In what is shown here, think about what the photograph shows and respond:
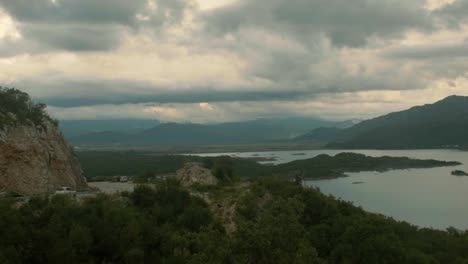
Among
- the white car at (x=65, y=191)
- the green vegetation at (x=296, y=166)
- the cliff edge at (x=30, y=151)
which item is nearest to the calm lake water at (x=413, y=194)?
the green vegetation at (x=296, y=166)

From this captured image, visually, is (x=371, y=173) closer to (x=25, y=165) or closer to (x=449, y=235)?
(x=449, y=235)

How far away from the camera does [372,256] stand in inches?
992

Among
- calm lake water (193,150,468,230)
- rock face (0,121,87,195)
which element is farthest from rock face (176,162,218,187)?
calm lake water (193,150,468,230)

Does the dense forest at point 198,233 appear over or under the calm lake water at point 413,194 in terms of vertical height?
over

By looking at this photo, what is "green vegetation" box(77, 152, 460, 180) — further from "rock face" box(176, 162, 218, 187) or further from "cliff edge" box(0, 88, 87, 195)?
"cliff edge" box(0, 88, 87, 195)

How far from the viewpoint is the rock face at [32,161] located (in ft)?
Answer: 94.6

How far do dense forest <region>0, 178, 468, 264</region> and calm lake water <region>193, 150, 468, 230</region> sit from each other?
78.5 feet

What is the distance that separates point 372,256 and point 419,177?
74.9 metres

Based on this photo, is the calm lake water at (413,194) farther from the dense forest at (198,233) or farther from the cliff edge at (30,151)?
the cliff edge at (30,151)

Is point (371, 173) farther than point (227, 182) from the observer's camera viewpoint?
Yes

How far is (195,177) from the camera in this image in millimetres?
34656

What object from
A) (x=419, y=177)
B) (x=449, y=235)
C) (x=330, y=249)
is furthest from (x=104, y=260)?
(x=419, y=177)

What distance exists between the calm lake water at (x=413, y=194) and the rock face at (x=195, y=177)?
29010mm

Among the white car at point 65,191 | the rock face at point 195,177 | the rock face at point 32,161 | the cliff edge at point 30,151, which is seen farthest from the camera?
the rock face at point 195,177
